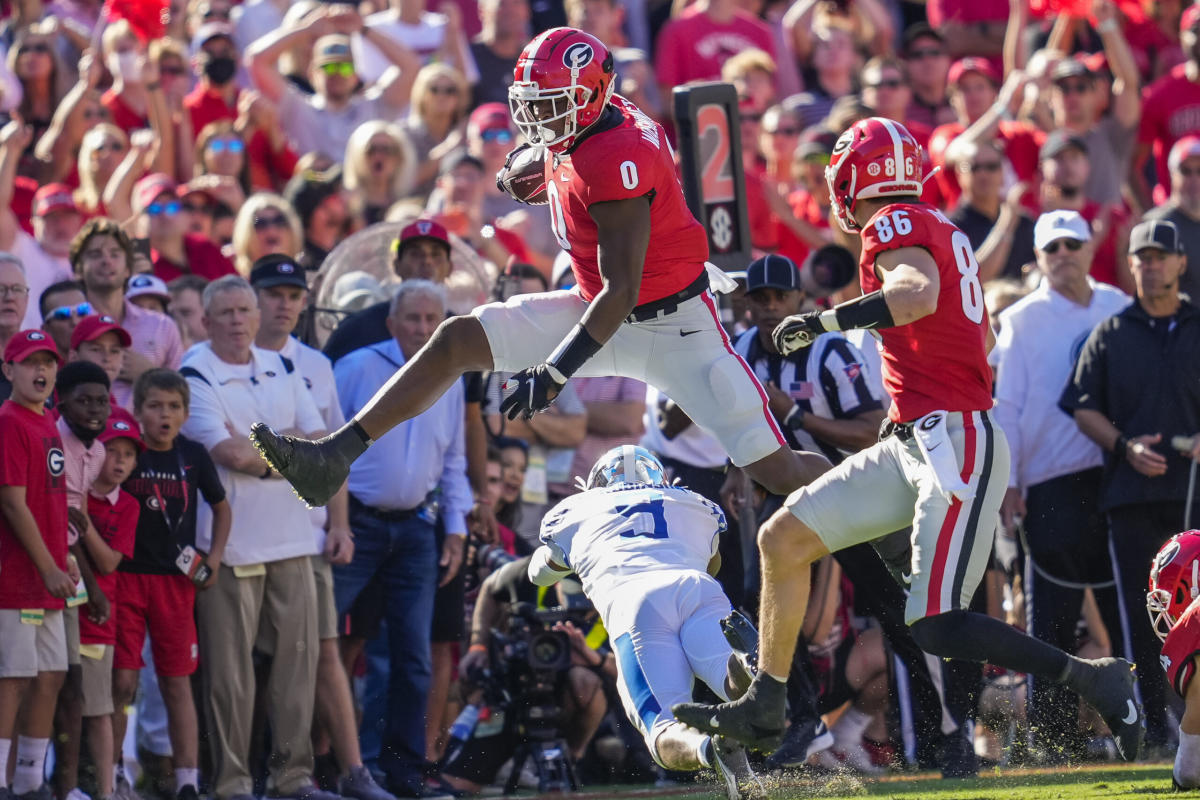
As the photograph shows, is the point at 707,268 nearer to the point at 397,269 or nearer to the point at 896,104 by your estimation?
the point at 397,269

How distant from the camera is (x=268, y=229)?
11.0m

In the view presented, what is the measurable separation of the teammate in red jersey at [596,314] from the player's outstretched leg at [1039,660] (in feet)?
2.98

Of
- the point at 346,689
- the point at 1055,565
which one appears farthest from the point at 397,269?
the point at 1055,565

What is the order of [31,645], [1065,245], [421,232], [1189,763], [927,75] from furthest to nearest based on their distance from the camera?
1. [927,75]
2. [1065,245]
3. [421,232]
4. [31,645]
5. [1189,763]

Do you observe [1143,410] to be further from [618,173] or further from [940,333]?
[618,173]

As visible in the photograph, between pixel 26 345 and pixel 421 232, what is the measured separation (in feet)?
8.56

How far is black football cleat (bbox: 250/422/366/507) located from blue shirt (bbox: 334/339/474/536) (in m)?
2.37

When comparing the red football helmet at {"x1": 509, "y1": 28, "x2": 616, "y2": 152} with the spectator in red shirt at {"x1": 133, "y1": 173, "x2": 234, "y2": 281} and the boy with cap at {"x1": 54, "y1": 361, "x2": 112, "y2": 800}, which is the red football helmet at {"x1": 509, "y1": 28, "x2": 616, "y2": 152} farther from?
the spectator in red shirt at {"x1": 133, "y1": 173, "x2": 234, "y2": 281}

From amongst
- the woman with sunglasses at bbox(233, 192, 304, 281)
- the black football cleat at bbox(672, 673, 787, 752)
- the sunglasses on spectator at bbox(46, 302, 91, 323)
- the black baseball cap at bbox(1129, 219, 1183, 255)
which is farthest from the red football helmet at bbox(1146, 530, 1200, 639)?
the woman with sunglasses at bbox(233, 192, 304, 281)

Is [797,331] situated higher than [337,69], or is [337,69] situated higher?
[337,69]

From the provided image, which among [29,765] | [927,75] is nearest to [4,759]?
[29,765]

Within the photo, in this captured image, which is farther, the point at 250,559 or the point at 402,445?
the point at 402,445

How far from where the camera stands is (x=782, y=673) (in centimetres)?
681

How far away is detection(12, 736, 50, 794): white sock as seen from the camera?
26.5 ft
